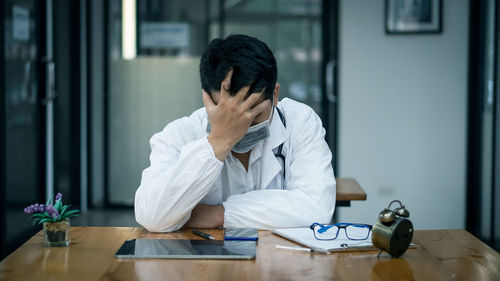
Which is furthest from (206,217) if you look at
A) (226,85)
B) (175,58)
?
(175,58)

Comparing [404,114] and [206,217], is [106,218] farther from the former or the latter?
[206,217]

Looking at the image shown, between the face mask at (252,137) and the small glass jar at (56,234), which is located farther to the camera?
the face mask at (252,137)

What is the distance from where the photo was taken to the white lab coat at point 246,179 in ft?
5.27

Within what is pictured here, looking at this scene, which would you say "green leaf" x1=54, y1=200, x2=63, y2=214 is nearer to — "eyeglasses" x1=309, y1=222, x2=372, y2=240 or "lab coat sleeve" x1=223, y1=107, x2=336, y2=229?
"lab coat sleeve" x1=223, y1=107, x2=336, y2=229

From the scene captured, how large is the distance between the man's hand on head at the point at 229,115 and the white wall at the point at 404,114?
8.94ft

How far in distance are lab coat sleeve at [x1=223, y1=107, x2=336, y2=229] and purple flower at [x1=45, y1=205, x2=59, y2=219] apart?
48 centimetres

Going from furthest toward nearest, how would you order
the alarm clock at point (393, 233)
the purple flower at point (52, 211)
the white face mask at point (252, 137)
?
the white face mask at point (252, 137) < the purple flower at point (52, 211) < the alarm clock at point (393, 233)

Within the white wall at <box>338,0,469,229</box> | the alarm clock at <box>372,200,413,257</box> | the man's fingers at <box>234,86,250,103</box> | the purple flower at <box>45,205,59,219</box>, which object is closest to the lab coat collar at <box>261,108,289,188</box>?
the man's fingers at <box>234,86,250,103</box>

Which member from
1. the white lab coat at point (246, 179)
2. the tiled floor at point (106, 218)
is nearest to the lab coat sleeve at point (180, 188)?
the white lab coat at point (246, 179)

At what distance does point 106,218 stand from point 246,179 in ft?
9.68

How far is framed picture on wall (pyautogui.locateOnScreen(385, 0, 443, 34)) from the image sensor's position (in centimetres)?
414

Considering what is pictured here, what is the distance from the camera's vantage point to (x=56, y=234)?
139cm

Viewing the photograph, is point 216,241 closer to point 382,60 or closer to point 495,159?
point 495,159

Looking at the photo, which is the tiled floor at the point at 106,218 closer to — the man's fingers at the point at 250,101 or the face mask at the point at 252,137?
the face mask at the point at 252,137
